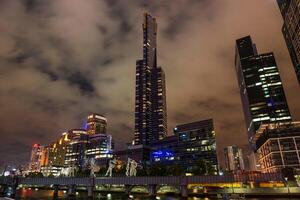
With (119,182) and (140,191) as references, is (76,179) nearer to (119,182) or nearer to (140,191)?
(119,182)

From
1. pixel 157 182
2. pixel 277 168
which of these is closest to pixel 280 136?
pixel 277 168

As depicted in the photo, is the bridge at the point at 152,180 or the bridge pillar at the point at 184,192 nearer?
the bridge at the point at 152,180

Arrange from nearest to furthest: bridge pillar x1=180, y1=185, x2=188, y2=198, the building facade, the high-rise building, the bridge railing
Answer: the bridge railing < bridge pillar x1=180, y1=185, x2=188, y2=198 < the building facade < the high-rise building

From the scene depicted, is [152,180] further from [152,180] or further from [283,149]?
[283,149]

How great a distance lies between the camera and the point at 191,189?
12838cm

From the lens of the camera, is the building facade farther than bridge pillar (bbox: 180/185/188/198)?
Yes

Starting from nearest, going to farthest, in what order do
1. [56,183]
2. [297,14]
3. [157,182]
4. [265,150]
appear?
1. [157,182]
2. [56,183]
3. [297,14]
4. [265,150]

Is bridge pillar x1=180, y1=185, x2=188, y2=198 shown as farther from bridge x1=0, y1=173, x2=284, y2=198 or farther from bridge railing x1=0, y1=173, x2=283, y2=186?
bridge railing x1=0, y1=173, x2=283, y2=186

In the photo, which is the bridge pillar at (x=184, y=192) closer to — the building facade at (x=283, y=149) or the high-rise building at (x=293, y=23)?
the building facade at (x=283, y=149)

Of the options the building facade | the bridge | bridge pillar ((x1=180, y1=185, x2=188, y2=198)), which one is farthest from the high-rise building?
bridge pillar ((x1=180, y1=185, x2=188, y2=198))

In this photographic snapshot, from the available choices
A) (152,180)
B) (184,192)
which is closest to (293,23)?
(184,192)

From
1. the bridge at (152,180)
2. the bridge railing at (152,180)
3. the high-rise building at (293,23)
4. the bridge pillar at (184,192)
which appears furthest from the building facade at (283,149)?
the bridge pillar at (184,192)

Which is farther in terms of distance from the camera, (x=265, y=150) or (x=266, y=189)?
(x=265, y=150)

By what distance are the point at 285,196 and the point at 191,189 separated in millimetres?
43305
